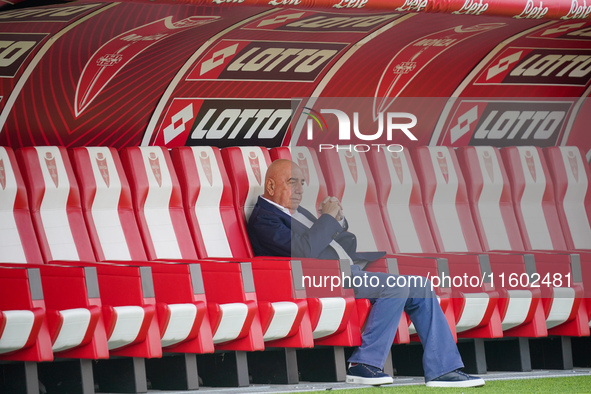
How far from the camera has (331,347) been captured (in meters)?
6.47

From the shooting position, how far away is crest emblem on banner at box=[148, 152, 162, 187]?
6879 millimetres

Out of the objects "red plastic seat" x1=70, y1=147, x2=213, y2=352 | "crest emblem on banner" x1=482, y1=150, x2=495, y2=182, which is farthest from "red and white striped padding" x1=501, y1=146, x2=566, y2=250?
"red plastic seat" x1=70, y1=147, x2=213, y2=352

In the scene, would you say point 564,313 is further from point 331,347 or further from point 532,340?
point 331,347

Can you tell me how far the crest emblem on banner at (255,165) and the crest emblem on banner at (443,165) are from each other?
4.79 ft

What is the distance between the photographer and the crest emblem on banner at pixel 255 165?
7.21m

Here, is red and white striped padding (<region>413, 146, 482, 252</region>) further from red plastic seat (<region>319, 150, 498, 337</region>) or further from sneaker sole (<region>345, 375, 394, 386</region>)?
sneaker sole (<region>345, 375, 394, 386</region>)

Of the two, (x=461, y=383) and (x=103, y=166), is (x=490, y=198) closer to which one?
(x=461, y=383)

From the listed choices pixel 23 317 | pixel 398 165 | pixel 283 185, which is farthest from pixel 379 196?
pixel 23 317

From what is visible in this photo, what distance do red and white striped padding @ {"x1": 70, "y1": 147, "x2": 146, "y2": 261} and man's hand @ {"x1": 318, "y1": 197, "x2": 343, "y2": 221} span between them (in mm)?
1110

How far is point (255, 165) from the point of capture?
23.8 feet

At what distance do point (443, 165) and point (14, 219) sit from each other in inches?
124

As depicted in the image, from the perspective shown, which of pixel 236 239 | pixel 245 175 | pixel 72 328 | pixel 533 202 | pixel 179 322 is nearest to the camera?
pixel 72 328

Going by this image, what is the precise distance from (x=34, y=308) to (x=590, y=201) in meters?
4.59

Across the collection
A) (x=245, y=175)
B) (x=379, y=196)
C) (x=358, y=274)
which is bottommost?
(x=358, y=274)
